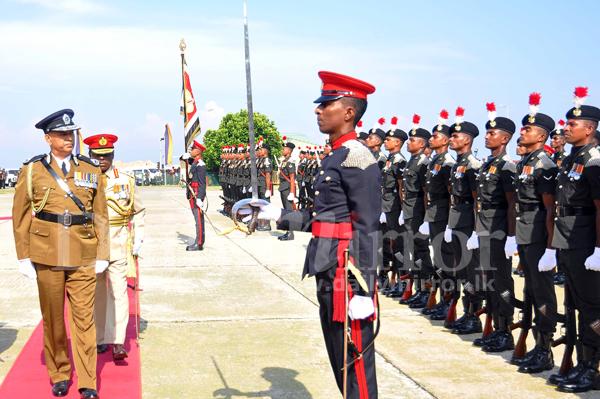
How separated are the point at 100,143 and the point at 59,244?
131 cm

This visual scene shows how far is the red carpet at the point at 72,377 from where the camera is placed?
15.0 ft

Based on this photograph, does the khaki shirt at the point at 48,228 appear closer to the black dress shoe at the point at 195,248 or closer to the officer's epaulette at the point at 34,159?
the officer's epaulette at the point at 34,159

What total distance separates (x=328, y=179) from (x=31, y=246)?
2440mm

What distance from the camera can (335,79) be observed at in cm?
351

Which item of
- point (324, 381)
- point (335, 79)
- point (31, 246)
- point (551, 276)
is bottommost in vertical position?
point (324, 381)

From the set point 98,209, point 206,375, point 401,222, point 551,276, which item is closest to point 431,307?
point 401,222

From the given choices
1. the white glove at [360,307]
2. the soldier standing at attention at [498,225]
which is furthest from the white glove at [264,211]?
the soldier standing at attention at [498,225]

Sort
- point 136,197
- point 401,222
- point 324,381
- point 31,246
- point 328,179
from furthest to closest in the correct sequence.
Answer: point 401,222
point 136,197
point 324,381
point 31,246
point 328,179

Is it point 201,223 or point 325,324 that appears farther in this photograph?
point 201,223

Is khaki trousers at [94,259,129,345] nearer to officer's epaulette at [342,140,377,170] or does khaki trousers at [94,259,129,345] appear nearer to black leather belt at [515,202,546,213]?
officer's epaulette at [342,140,377,170]

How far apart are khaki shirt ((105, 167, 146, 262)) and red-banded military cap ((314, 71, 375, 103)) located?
8.60 ft

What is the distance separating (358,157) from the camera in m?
3.35

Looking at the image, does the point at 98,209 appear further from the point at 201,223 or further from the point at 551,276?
the point at 201,223

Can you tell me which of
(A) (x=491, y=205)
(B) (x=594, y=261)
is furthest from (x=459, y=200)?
(B) (x=594, y=261)
